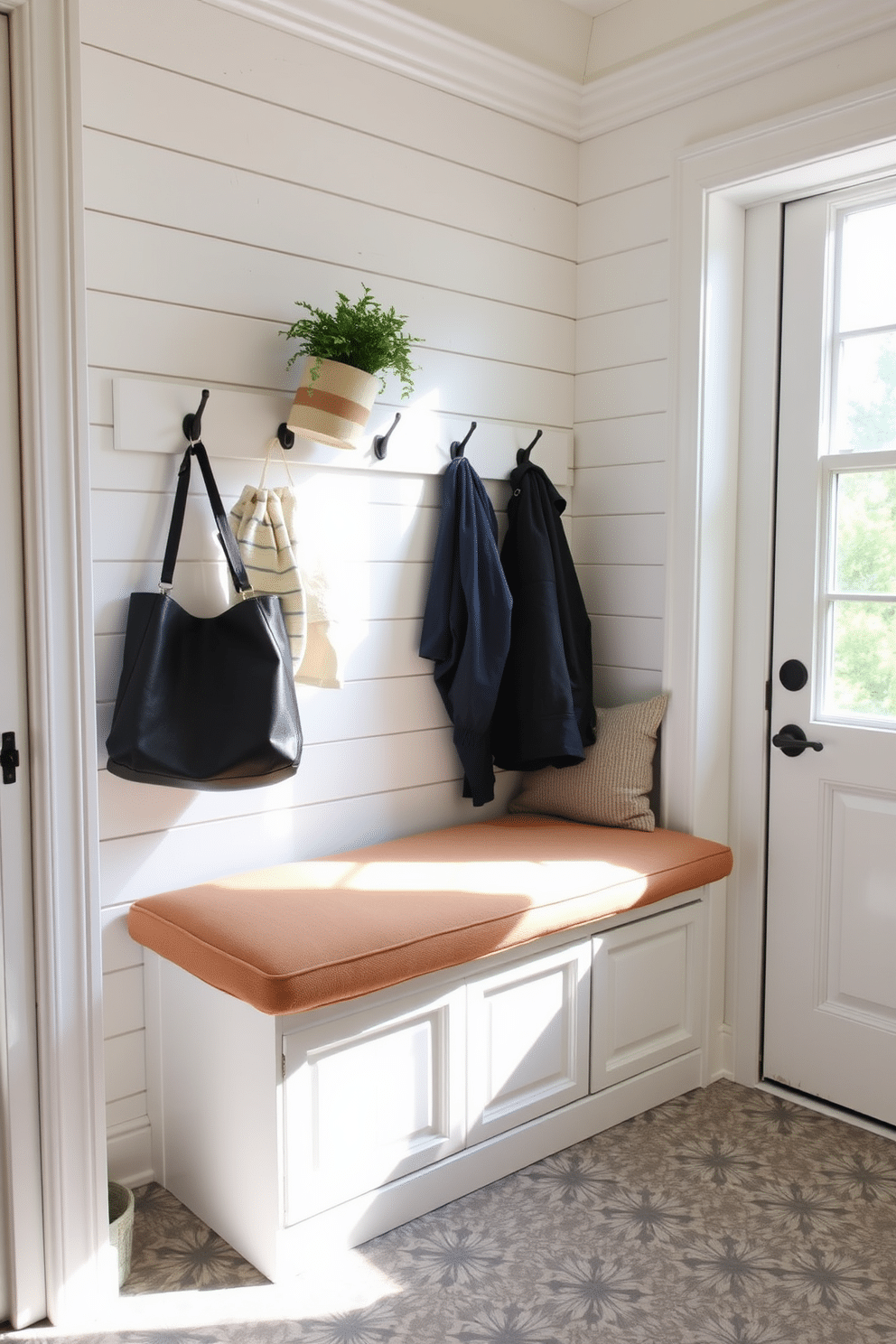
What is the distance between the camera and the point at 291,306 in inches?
93.4

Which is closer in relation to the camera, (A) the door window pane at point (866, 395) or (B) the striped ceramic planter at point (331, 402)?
(B) the striped ceramic planter at point (331, 402)

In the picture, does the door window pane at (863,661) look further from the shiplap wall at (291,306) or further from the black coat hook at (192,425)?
the black coat hook at (192,425)

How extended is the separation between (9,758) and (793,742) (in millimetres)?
1733

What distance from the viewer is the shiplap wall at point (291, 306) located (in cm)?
213

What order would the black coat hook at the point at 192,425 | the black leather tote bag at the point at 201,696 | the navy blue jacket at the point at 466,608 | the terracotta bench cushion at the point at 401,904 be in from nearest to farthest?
the terracotta bench cushion at the point at 401,904
the black leather tote bag at the point at 201,696
the black coat hook at the point at 192,425
the navy blue jacket at the point at 466,608

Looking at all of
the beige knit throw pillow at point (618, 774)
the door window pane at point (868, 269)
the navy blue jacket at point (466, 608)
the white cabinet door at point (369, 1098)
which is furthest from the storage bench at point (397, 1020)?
the door window pane at point (868, 269)

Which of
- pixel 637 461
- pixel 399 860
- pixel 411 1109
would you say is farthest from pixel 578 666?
pixel 411 1109

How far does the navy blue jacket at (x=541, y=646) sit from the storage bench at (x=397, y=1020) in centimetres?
25

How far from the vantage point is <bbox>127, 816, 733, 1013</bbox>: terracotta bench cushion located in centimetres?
193

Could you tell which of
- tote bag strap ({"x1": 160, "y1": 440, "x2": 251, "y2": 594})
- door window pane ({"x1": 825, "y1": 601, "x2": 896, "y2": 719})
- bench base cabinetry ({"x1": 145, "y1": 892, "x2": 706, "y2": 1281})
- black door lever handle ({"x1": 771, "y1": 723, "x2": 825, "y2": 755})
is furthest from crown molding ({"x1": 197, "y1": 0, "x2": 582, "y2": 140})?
bench base cabinetry ({"x1": 145, "y1": 892, "x2": 706, "y2": 1281})

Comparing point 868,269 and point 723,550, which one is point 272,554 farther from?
point 868,269

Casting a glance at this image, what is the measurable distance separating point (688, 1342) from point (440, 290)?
7.19 ft

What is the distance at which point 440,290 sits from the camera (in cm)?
265

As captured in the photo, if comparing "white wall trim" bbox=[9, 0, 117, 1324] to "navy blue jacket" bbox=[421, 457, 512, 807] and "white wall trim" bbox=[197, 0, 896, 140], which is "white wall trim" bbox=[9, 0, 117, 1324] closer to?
"white wall trim" bbox=[197, 0, 896, 140]
